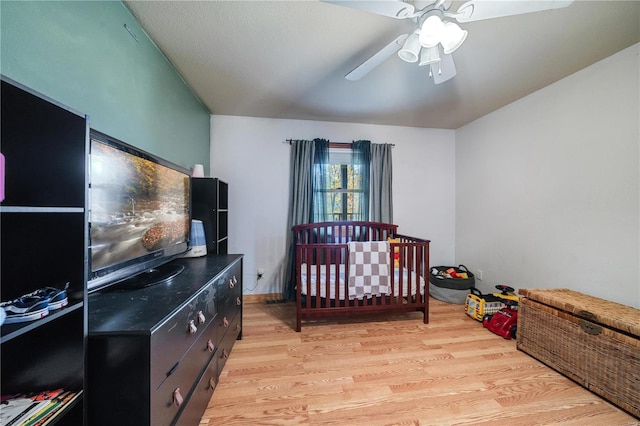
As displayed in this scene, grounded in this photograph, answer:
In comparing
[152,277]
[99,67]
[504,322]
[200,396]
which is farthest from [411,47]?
[504,322]

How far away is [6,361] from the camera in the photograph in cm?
57

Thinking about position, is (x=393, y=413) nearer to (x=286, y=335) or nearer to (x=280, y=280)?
(x=286, y=335)

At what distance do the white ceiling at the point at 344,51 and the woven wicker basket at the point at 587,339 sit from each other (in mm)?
1832

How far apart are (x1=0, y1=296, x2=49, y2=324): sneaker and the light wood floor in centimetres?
106

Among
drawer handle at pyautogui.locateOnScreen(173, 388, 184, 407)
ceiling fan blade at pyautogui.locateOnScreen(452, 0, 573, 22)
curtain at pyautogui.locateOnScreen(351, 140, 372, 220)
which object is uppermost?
ceiling fan blade at pyautogui.locateOnScreen(452, 0, 573, 22)

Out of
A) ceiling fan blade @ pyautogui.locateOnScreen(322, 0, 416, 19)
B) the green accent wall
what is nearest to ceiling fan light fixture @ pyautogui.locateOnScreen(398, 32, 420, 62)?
ceiling fan blade @ pyautogui.locateOnScreen(322, 0, 416, 19)

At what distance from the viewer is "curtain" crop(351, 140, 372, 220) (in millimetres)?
2889

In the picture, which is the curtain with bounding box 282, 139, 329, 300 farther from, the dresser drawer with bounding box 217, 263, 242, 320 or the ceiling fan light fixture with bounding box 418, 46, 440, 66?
the ceiling fan light fixture with bounding box 418, 46, 440, 66

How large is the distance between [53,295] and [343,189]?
2.63 m

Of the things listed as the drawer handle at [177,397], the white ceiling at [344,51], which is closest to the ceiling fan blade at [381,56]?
the white ceiling at [344,51]

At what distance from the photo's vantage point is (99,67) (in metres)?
1.10

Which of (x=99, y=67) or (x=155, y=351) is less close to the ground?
(x=99, y=67)

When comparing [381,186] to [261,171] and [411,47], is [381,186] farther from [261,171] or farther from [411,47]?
[411,47]

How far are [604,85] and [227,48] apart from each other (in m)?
2.89
